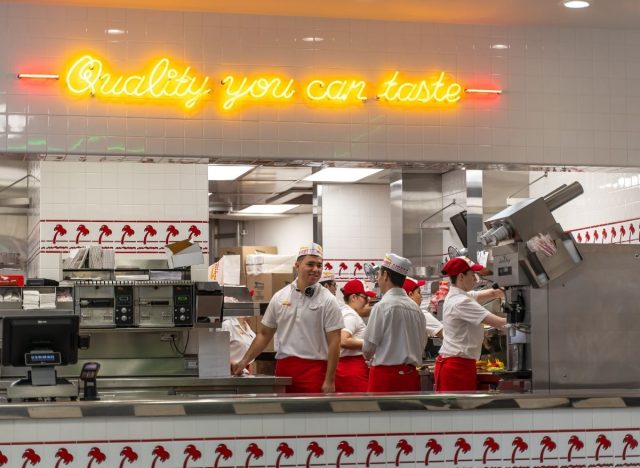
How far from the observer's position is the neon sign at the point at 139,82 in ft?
23.1

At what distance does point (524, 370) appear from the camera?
5.84 metres

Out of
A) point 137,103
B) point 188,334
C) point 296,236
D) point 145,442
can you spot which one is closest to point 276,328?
point 188,334

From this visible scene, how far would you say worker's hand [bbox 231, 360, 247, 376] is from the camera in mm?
7523

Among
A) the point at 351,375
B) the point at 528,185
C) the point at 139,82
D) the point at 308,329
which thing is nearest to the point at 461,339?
the point at 308,329

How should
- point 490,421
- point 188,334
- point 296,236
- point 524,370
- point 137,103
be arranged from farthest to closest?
1. point 296,236
2. point 188,334
3. point 137,103
4. point 524,370
5. point 490,421

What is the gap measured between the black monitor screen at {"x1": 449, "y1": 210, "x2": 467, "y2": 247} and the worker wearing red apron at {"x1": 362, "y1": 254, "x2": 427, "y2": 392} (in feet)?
14.0

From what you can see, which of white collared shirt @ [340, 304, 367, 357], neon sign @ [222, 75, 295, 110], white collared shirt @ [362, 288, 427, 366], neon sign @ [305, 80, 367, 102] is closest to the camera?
white collared shirt @ [362, 288, 427, 366]

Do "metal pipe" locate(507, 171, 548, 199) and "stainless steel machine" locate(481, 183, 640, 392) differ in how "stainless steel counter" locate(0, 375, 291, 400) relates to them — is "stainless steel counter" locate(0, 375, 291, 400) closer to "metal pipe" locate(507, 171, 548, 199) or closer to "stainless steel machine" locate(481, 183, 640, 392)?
"stainless steel machine" locate(481, 183, 640, 392)

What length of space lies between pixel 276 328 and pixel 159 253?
209 cm

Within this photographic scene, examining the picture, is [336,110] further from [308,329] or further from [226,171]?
[226,171]

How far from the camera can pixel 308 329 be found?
280 inches

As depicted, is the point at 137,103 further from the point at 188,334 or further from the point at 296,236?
the point at 296,236

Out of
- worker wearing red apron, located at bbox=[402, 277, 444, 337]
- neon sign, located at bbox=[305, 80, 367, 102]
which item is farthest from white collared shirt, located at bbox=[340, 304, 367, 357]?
neon sign, located at bbox=[305, 80, 367, 102]

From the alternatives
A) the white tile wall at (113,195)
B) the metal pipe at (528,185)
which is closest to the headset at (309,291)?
the white tile wall at (113,195)
